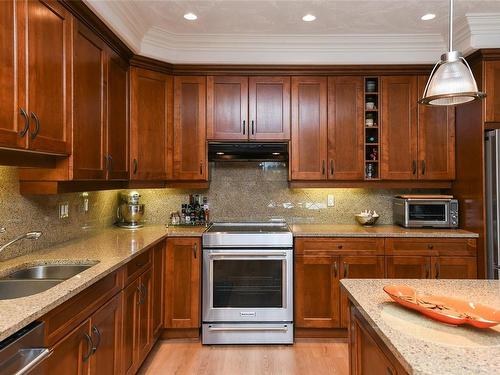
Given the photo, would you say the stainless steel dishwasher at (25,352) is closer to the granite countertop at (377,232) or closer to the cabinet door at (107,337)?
the cabinet door at (107,337)

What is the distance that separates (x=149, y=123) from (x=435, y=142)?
104 inches

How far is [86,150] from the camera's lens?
2.21 meters

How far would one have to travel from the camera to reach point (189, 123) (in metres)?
3.22

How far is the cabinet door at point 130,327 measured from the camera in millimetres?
2072

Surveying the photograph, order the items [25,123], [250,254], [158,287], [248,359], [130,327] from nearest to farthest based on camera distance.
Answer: [25,123] → [130,327] → [248,359] → [158,287] → [250,254]

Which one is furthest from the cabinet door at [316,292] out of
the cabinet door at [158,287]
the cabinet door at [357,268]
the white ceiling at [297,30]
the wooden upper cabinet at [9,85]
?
the wooden upper cabinet at [9,85]

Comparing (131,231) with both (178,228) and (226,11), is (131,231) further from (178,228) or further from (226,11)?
(226,11)

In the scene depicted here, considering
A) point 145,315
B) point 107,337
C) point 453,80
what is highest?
point 453,80

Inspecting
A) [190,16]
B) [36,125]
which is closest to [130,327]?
[36,125]

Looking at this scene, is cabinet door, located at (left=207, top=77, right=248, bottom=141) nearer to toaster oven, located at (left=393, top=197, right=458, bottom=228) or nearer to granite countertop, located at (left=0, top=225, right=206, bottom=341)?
granite countertop, located at (left=0, top=225, right=206, bottom=341)

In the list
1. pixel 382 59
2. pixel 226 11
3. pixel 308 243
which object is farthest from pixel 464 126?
pixel 226 11

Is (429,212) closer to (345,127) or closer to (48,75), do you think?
(345,127)

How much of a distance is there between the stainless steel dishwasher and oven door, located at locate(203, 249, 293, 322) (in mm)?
1740

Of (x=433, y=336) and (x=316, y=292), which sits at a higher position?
(x=433, y=336)
